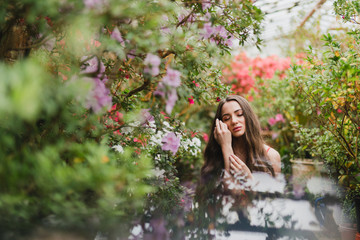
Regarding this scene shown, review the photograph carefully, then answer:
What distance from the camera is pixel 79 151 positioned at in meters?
0.79

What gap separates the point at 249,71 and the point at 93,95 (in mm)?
5003

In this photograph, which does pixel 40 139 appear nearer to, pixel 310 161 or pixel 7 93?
pixel 7 93

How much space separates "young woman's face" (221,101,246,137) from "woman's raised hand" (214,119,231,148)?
6 cm

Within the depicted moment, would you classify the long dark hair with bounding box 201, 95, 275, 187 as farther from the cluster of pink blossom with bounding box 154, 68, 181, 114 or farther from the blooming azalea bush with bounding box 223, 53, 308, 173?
the blooming azalea bush with bounding box 223, 53, 308, 173

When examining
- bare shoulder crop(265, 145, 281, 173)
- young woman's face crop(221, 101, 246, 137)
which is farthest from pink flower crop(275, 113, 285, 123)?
young woman's face crop(221, 101, 246, 137)

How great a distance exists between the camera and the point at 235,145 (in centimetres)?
205

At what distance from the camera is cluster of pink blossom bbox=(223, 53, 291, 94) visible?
5.45 m

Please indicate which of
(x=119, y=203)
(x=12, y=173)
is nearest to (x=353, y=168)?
(x=119, y=203)

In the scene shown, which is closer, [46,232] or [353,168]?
[46,232]

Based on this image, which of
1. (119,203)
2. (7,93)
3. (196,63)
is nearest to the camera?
(7,93)

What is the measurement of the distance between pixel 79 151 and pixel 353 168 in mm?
2237

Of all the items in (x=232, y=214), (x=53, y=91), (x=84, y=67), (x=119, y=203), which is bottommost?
(x=232, y=214)

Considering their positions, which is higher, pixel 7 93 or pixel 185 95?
pixel 185 95

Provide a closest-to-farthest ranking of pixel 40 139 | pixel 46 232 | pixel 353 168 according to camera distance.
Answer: pixel 46 232 → pixel 40 139 → pixel 353 168
